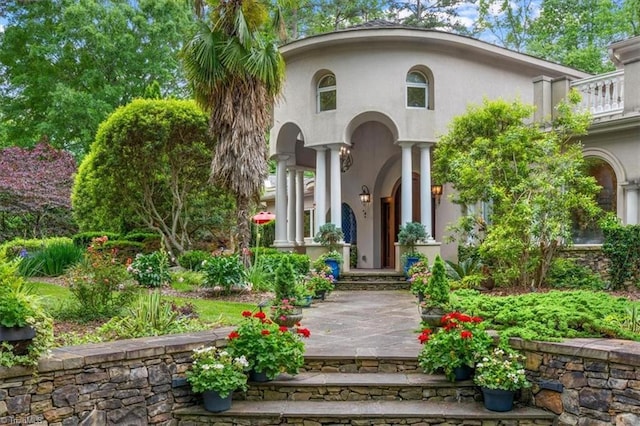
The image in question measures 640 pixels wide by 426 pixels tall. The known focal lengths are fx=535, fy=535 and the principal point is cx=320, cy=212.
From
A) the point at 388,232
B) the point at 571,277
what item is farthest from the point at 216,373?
the point at 388,232

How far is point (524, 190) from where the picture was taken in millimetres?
9680

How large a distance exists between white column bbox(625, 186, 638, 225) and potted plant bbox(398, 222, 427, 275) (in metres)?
4.57

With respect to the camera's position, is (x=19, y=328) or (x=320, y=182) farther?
(x=320, y=182)

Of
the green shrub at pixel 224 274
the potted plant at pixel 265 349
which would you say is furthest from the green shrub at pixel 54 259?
the potted plant at pixel 265 349

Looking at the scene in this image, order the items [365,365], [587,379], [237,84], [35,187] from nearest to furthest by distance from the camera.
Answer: [587,379]
[365,365]
[237,84]
[35,187]

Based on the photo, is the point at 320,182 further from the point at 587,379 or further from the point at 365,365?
the point at 587,379

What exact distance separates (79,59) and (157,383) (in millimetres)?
21889

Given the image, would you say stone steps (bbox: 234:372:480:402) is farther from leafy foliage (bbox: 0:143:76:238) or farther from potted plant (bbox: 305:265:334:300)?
leafy foliage (bbox: 0:143:76:238)

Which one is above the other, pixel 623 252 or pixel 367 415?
pixel 623 252

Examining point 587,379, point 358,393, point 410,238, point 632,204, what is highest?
point 632,204

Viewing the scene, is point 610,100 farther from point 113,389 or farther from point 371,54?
point 113,389

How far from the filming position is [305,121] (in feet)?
48.8

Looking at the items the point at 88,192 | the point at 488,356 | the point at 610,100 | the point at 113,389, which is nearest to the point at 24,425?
the point at 113,389

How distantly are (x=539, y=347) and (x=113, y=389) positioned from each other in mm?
3970
